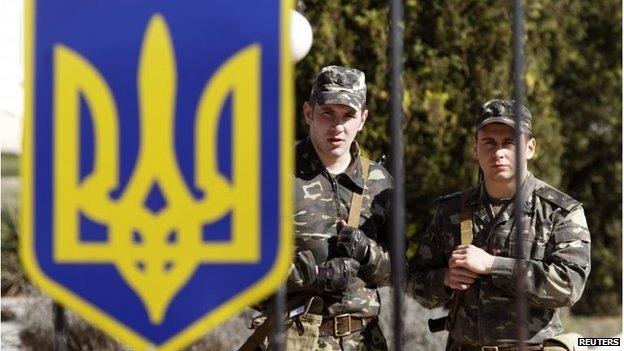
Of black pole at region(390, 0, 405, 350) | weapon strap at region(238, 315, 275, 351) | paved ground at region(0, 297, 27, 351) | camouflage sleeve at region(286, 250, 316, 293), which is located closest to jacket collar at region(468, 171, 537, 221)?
camouflage sleeve at region(286, 250, 316, 293)

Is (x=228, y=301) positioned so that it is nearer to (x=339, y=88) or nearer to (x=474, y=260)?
(x=474, y=260)

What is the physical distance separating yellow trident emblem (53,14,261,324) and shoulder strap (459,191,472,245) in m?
1.37

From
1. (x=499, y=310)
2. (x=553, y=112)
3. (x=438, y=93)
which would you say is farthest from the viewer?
(x=553, y=112)

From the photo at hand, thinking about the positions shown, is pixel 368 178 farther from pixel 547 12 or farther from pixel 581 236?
pixel 547 12

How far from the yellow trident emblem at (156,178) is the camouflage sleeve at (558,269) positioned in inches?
50.8

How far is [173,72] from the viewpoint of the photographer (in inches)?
98.0

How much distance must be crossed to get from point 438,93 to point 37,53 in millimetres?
4346

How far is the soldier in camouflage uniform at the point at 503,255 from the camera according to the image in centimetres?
358

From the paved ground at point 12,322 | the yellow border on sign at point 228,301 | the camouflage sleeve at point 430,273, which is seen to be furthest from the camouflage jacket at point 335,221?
the paved ground at point 12,322

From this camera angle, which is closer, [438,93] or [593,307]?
[438,93]

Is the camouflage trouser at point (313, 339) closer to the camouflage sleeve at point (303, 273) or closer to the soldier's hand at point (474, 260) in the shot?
the camouflage sleeve at point (303, 273)

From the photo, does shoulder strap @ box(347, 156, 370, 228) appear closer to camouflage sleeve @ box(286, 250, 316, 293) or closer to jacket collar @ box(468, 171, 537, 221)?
camouflage sleeve @ box(286, 250, 316, 293)

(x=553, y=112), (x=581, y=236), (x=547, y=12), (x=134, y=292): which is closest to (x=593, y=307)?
(x=553, y=112)

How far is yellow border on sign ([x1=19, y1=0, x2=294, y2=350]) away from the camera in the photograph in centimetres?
244
